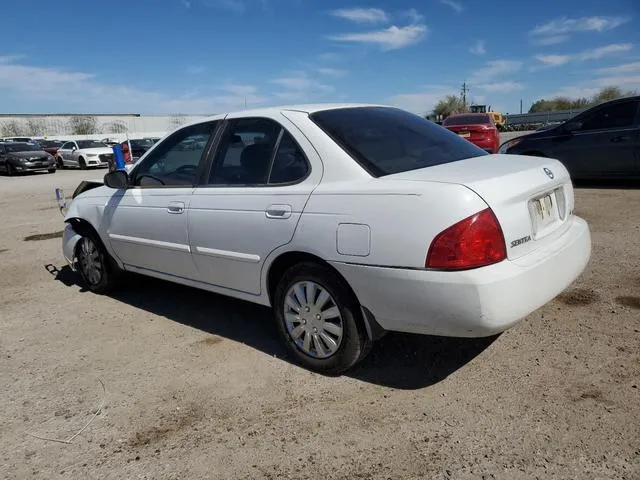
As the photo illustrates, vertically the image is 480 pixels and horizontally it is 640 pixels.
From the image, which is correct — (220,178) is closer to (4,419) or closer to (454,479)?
(4,419)

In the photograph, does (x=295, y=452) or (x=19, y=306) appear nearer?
(x=295, y=452)

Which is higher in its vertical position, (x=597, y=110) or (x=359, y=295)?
(x=597, y=110)

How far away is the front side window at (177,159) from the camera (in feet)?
13.1

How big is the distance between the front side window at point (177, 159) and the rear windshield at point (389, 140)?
1.05 m

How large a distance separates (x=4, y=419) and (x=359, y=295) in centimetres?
213

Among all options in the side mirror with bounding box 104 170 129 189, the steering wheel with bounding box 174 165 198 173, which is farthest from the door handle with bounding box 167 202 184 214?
the side mirror with bounding box 104 170 129 189

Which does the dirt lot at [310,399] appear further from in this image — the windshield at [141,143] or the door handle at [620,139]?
the windshield at [141,143]

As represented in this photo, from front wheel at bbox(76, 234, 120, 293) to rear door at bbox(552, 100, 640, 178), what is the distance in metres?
8.13

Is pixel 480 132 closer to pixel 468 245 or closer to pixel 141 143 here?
pixel 468 245

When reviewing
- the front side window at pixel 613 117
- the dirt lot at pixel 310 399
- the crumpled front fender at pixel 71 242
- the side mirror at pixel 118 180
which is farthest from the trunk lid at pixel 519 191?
the front side window at pixel 613 117

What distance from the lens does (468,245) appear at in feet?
8.45

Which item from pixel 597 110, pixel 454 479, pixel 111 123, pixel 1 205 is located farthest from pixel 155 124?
pixel 454 479

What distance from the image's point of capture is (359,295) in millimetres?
2928

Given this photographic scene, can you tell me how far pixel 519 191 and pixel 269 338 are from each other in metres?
2.06
